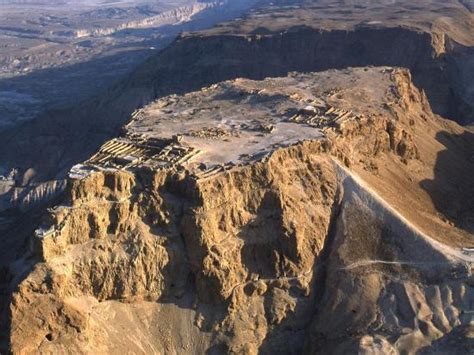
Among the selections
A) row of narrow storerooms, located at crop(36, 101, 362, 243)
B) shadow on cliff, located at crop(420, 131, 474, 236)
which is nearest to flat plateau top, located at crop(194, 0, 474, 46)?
shadow on cliff, located at crop(420, 131, 474, 236)

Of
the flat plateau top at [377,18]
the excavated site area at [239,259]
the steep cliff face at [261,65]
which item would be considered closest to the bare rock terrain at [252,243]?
the excavated site area at [239,259]

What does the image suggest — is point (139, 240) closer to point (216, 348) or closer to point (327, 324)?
point (216, 348)

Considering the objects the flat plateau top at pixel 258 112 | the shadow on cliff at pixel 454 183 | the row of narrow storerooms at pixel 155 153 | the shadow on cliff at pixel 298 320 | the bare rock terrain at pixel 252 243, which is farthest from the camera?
the shadow on cliff at pixel 454 183

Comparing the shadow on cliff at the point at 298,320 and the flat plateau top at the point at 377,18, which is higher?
the flat plateau top at the point at 377,18

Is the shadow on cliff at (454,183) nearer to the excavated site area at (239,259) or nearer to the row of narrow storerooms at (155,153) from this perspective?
the excavated site area at (239,259)

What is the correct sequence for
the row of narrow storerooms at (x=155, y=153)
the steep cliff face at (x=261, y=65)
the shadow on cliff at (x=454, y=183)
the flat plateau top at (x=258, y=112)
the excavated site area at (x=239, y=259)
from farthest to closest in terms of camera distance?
the steep cliff face at (x=261, y=65), the shadow on cliff at (x=454, y=183), the flat plateau top at (x=258, y=112), the row of narrow storerooms at (x=155, y=153), the excavated site area at (x=239, y=259)

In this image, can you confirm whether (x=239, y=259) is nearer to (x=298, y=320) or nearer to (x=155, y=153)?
(x=298, y=320)

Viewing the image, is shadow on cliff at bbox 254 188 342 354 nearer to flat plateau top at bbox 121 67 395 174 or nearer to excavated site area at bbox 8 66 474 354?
excavated site area at bbox 8 66 474 354
